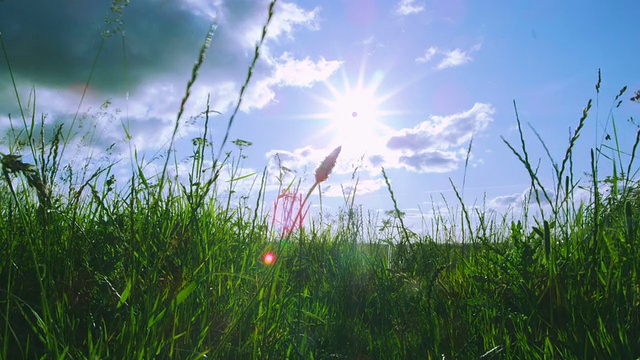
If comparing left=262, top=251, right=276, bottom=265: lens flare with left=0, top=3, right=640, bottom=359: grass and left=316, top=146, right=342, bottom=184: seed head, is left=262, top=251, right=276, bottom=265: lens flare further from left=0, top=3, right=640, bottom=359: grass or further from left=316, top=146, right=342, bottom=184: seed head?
left=316, top=146, right=342, bottom=184: seed head

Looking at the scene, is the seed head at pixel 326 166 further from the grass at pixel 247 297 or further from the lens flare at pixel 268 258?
the lens flare at pixel 268 258

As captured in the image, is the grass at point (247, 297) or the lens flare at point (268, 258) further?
the lens flare at point (268, 258)

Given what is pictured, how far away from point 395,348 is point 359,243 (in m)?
2.61

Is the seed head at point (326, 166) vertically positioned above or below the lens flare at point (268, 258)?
above

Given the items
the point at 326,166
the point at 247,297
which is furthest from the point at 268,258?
the point at 326,166

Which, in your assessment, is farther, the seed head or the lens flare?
the lens flare

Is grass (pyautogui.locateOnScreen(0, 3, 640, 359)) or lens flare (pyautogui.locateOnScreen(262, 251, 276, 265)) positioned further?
lens flare (pyautogui.locateOnScreen(262, 251, 276, 265))

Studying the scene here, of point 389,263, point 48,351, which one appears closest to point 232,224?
point 389,263

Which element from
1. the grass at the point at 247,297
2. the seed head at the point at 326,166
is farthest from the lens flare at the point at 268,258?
the seed head at the point at 326,166

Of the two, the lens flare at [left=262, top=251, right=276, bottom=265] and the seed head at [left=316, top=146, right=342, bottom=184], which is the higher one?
the seed head at [left=316, top=146, right=342, bottom=184]

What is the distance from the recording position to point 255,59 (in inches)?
54.3

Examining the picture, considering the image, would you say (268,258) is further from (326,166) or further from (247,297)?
(326,166)

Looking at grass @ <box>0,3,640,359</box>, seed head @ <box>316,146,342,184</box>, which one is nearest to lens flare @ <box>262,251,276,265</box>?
grass @ <box>0,3,640,359</box>

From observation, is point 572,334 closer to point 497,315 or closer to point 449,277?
point 497,315
